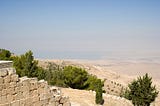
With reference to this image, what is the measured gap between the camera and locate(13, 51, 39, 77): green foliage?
29250 mm

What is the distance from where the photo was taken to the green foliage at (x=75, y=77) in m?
34.1

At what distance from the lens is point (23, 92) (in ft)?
28.7

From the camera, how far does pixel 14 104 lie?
844 centimetres

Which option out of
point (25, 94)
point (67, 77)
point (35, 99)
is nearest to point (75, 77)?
point (67, 77)

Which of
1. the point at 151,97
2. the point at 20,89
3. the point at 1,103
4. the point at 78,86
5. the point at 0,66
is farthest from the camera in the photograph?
the point at 78,86

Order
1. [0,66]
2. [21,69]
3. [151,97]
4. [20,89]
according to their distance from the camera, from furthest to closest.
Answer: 1. [21,69]
2. [151,97]
3. [0,66]
4. [20,89]

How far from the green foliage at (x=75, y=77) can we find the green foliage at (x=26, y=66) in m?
4.96

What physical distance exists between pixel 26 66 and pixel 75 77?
701 cm

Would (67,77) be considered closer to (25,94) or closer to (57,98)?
(57,98)

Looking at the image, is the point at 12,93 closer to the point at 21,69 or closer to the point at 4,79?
the point at 4,79

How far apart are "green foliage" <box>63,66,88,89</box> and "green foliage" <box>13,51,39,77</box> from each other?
4.96 m

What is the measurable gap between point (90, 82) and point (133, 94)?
24.4 ft

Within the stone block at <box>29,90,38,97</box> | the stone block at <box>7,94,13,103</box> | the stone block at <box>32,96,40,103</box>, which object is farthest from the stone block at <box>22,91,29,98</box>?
the stone block at <box>7,94,13,103</box>

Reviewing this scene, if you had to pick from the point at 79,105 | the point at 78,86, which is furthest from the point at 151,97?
the point at 78,86
